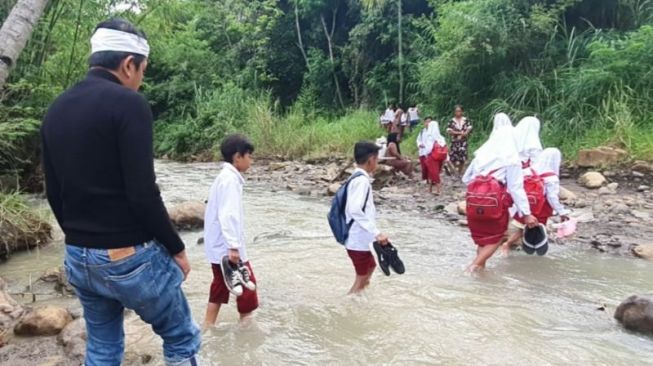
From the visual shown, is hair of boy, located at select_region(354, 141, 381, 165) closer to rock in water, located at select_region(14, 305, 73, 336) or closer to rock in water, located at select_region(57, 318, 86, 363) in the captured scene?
rock in water, located at select_region(57, 318, 86, 363)

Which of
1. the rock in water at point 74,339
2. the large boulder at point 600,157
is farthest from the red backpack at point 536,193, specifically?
the large boulder at point 600,157

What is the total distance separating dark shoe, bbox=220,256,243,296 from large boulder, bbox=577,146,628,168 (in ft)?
29.3

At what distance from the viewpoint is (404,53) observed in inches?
819

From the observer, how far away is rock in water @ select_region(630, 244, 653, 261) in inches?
258

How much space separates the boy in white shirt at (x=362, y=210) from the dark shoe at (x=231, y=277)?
1139 millimetres

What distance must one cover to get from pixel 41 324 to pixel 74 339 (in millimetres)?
489

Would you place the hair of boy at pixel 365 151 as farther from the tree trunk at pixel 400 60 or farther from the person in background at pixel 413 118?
the tree trunk at pixel 400 60

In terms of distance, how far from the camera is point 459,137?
42.6 feet

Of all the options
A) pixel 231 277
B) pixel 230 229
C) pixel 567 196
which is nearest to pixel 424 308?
pixel 231 277

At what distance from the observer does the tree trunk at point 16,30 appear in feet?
13.7

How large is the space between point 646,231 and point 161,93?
75.7 feet

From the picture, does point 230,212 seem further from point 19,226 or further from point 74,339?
point 19,226

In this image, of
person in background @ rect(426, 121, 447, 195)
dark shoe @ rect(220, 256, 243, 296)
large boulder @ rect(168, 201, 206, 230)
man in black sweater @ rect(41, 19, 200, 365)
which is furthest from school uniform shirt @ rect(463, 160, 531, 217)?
person in background @ rect(426, 121, 447, 195)

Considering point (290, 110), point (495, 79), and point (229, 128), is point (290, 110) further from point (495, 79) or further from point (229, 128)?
point (495, 79)
